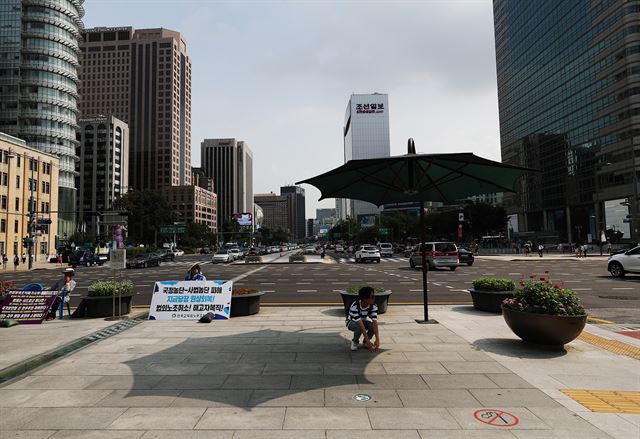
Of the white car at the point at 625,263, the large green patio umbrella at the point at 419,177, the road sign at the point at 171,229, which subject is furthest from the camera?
the road sign at the point at 171,229

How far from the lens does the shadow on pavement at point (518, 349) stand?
6.89m

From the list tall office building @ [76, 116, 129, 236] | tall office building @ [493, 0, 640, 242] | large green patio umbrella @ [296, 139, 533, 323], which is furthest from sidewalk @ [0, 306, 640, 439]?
tall office building @ [76, 116, 129, 236]

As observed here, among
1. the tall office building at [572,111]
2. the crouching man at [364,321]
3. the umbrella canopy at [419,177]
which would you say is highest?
the tall office building at [572,111]

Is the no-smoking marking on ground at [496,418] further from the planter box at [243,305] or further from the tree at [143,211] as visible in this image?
the tree at [143,211]

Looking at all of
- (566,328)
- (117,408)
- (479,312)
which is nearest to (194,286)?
(117,408)

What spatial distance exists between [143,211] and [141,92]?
11004 centimetres

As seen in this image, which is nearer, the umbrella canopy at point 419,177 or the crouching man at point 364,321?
the crouching man at point 364,321

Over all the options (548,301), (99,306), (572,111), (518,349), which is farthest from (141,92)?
(548,301)

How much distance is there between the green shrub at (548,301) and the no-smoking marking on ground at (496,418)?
3232 mm

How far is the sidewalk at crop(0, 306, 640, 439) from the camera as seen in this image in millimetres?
4145

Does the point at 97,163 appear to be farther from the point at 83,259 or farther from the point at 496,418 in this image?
the point at 496,418

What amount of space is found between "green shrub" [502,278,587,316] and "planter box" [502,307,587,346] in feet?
0.37

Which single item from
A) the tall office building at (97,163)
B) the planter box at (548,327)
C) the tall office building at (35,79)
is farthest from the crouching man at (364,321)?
the tall office building at (97,163)

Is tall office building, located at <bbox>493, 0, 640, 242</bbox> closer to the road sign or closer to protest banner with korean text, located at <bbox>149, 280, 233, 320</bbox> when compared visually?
protest banner with korean text, located at <bbox>149, 280, 233, 320</bbox>
